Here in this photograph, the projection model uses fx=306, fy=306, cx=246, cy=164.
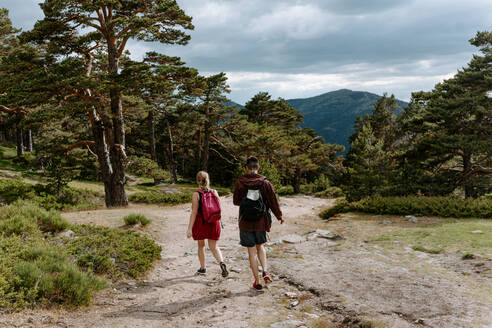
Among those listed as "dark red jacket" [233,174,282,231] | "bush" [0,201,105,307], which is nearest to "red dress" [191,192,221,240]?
"dark red jacket" [233,174,282,231]

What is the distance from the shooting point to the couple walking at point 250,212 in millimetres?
5156

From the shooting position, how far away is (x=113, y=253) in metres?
6.29

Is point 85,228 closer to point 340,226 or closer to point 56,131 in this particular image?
point 340,226

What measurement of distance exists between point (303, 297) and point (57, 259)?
13.4 ft

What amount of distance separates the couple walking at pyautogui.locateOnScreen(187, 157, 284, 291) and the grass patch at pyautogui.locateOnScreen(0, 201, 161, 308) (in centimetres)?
169

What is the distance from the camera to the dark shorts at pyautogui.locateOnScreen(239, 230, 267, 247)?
5.16 meters

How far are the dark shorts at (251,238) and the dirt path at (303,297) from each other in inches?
31.8

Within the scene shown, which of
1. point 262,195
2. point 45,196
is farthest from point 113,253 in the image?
point 45,196

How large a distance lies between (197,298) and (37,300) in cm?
224

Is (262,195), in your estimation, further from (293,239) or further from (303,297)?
(293,239)

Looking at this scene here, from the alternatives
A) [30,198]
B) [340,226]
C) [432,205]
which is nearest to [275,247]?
[340,226]

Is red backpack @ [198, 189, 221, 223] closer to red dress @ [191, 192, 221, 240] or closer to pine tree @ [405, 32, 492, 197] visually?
red dress @ [191, 192, 221, 240]

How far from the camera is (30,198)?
16.3 metres

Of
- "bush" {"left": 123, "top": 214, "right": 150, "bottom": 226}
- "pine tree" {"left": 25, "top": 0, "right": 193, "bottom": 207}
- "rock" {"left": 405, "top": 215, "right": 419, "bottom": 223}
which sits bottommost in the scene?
"rock" {"left": 405, "top": 215, "right": 419, "bottom": 223}
